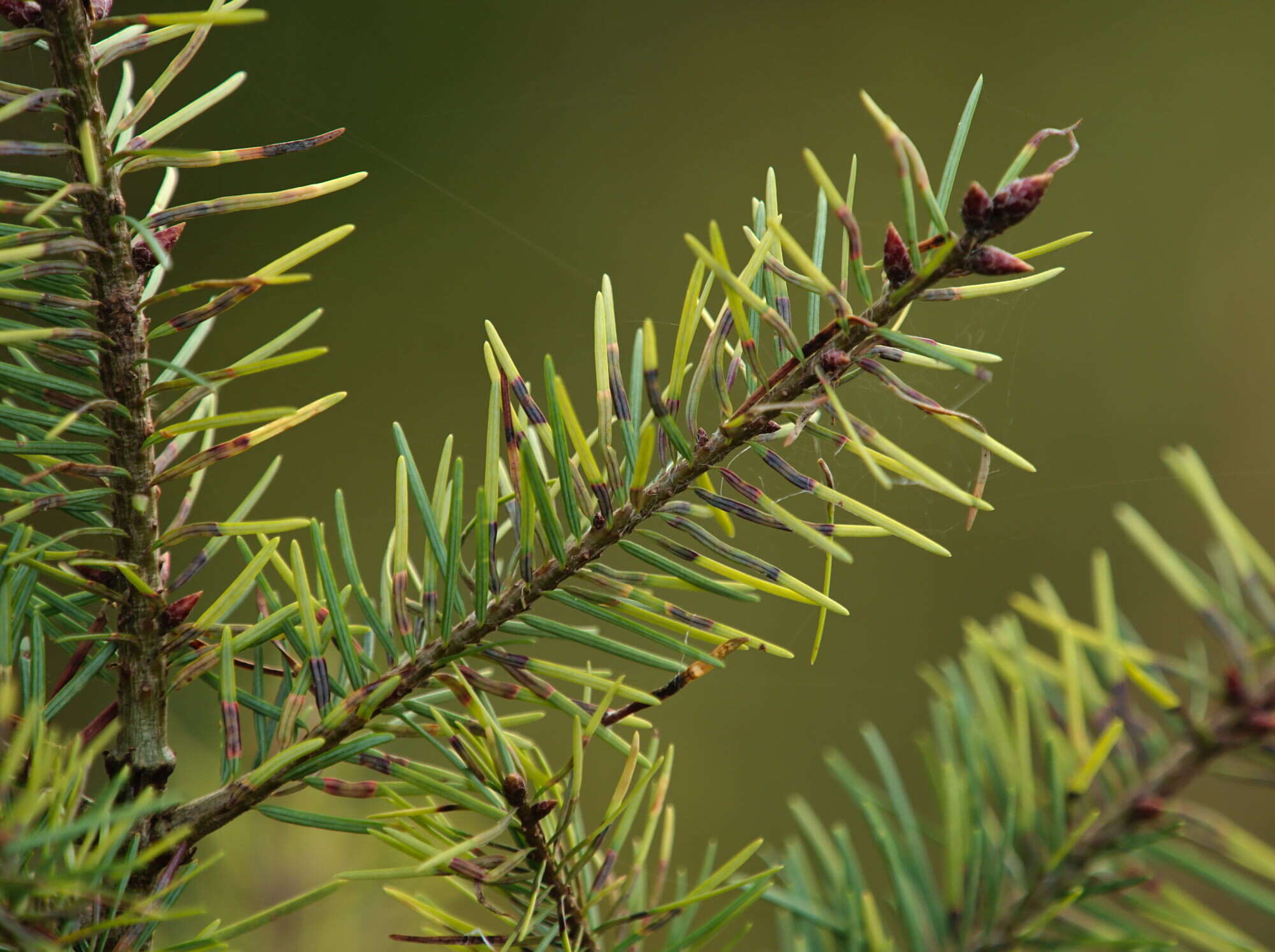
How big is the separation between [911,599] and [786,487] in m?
0.13

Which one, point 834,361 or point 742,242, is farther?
point 742,242

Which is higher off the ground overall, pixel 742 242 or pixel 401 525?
pixel 742 242

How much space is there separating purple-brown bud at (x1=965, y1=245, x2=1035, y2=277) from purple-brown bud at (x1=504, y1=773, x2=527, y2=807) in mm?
92

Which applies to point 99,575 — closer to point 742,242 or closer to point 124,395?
point 124,395

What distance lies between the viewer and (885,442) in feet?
0.40

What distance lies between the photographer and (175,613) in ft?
0.46

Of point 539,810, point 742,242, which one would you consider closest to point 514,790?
point 539,810

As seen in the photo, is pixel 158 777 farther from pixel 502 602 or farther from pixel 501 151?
pixel 501 151

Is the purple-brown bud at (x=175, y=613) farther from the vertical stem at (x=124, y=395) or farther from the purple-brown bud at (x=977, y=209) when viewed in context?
the purple-brown bud at (x=977, y=209)

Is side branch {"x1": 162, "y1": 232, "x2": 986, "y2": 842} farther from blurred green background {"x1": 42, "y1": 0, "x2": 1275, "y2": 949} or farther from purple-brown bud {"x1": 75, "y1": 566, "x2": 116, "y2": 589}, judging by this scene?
blurred green background {"x1": 42, "y1": 0, "x2": 1275, "y2": 949}

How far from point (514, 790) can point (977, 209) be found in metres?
0.10

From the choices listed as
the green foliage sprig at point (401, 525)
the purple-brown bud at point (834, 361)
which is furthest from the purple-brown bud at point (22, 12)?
the purple-brown bud at point (834, 361)

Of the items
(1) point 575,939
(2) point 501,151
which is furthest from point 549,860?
(2) point 501,151

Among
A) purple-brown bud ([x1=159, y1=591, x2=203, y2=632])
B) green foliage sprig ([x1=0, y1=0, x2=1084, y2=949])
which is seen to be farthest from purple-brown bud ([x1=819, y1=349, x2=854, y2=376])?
purple-brown bud ([x1=159, y1=591, x2=203, y2=632])
